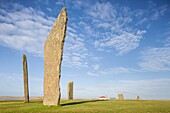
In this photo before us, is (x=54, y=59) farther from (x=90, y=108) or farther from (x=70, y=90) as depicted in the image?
(x=70, y=90)

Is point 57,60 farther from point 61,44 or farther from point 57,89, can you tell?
point 57,89

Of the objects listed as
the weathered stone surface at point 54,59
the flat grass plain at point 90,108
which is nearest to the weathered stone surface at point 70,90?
the flat grass plain at point 90,108

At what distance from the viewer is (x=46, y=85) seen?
15836 mm

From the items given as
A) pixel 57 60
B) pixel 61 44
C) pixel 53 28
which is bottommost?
pixel 57 60

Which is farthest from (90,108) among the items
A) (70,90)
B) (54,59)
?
(70,90)

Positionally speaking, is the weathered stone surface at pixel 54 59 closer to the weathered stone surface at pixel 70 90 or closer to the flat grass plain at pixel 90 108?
the flat grass plain at pixel 90 108

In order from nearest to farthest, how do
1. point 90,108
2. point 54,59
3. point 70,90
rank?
1. point 90,108
2. point 54,59
3. point 70,90

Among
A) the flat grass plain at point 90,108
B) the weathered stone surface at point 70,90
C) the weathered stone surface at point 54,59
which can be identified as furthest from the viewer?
the weathered stone surface at point 70,90

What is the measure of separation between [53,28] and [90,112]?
27.8ft

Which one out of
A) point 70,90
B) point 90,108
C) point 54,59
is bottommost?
point 70,90

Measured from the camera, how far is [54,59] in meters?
15.7

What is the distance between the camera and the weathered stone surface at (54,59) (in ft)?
50.4

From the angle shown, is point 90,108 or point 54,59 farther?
point 54,59

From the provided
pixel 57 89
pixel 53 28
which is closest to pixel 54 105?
pixel 57 89
